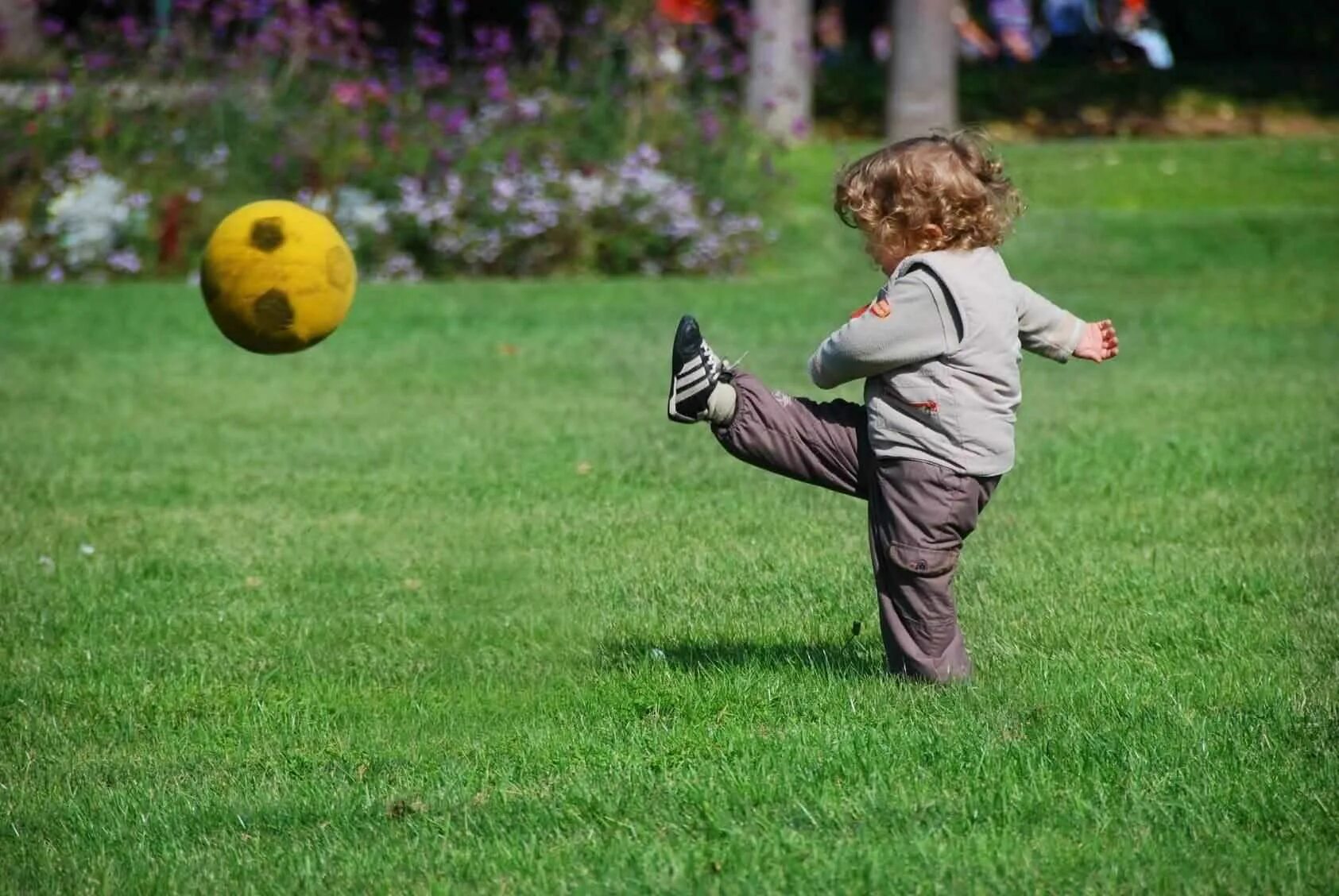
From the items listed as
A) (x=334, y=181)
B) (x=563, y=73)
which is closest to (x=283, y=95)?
(x=334, y=181)

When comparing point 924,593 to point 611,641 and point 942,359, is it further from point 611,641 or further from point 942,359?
point 611,641

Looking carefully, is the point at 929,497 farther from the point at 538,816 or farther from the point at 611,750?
the point at 538,816

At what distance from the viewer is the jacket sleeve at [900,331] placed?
14.7 ft

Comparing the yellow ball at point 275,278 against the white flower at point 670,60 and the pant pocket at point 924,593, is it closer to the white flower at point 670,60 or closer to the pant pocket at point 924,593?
the pant pocket at point 924,593

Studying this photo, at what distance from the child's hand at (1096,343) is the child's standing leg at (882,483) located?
41 cm

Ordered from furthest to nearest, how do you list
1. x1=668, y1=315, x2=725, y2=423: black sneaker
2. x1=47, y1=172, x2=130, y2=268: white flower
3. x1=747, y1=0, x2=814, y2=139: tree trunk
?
x1=747, y1=0, x2=814, y2=139: tree trunk
x1=47, y1=172, x2=130, y2=268: white flower
x1=668, y1=315, x2=725, y2=423: black sneaker

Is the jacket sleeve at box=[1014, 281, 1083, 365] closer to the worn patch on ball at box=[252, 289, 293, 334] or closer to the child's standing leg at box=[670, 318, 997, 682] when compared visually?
the child's standing leg at box=[670, 318, 997, 682]

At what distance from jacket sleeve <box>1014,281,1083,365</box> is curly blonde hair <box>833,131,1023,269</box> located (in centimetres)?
16

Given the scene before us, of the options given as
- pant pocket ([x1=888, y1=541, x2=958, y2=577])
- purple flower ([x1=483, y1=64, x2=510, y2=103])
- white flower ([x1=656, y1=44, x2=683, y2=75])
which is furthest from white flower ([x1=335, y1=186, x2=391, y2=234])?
pant pocket ([x1=888, y1=541, x2=958, y2=577])

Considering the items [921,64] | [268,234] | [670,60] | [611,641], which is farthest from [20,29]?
[611,641]

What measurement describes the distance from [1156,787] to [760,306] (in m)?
9.21

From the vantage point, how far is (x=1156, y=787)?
3.88 m

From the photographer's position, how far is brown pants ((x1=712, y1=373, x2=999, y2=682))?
4551mm

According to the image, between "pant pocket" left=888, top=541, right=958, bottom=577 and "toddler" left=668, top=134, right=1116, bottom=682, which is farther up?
"toddler" left=668, top=134, right=1116, bottom=682
